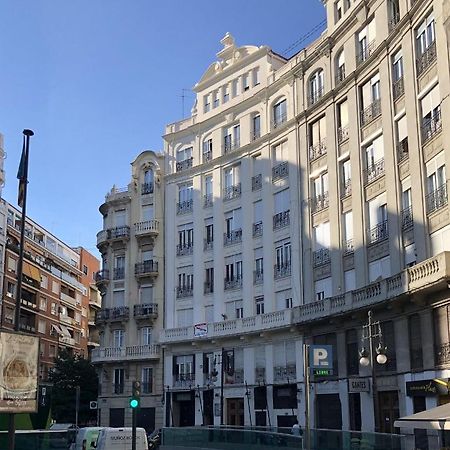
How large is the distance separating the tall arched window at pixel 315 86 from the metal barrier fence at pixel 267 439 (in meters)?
20.1

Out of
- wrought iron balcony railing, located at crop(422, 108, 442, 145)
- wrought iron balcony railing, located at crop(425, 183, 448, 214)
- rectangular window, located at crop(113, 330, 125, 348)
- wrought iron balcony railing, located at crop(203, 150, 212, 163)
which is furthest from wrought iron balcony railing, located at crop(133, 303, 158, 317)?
wrought iron balcony railing, located at crop(422, 108, 442, 145)

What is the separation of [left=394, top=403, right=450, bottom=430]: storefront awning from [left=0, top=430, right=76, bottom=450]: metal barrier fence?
1325 centimetres

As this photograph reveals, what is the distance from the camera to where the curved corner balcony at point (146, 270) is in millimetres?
51656

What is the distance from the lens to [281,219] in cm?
4275

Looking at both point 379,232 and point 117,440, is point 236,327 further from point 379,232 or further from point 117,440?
point 117,440

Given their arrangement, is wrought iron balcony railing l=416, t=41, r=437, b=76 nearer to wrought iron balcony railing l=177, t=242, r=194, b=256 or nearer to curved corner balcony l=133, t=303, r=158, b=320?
wrought iron balcony railing l=177, t=242, r=194, b=256

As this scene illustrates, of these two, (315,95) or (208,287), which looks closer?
(315,95)

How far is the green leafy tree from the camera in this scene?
5856 centimetres

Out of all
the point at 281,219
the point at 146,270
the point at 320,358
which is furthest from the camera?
the point at 146,270

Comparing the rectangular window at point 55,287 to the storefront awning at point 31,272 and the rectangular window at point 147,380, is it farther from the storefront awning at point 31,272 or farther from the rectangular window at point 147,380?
the rectangular window at point 147,380

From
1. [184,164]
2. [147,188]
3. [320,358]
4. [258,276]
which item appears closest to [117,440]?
[320,358]

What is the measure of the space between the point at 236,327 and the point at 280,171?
9795 mm

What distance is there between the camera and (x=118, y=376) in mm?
51906

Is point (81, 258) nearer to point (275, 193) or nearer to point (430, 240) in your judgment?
point (275, 193)
